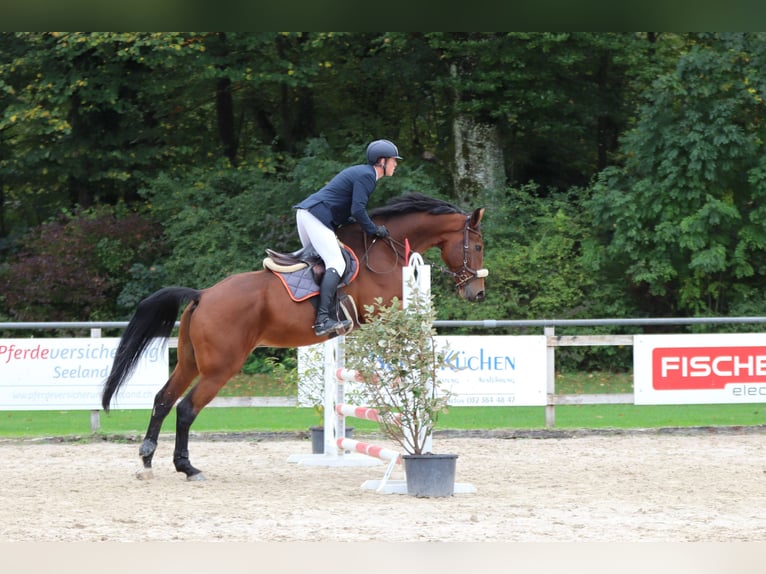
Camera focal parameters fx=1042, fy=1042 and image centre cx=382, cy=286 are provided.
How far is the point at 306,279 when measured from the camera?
316 inches

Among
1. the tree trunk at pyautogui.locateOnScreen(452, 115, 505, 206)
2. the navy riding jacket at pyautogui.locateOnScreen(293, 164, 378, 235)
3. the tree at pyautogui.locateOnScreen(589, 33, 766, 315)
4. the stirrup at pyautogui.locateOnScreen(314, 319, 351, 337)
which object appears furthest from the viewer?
the tree trunk at pyautogui.locateOnScreen(452, 115, 505, 206)

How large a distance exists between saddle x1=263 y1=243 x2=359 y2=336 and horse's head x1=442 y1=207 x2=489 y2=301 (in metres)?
0.85

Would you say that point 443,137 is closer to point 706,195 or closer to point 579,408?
point 706,195

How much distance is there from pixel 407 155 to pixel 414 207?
12.4 m

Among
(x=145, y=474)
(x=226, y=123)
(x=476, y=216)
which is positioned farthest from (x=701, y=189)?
(x=145, y=474)

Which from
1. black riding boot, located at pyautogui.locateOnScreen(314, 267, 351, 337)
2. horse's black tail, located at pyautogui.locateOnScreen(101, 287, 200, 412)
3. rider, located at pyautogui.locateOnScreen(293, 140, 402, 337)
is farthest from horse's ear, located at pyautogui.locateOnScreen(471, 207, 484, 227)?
horse's black tail, located at pyautogui.locateOnScreen(101, 287, 200, 412)

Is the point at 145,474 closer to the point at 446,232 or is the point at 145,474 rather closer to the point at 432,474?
the point at 432,474

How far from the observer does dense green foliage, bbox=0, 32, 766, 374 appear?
1720cm

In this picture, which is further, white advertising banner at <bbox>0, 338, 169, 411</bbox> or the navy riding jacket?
white advertising banner at <bbox>0, 338, 169, 411</bbox>

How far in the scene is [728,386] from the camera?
11430 millimetres

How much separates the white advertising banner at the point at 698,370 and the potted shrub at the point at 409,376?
189 inches

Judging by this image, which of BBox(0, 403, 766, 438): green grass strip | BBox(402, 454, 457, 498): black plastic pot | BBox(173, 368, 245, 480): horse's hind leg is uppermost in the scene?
BBox(173, 368, 245, 480): horse's hind leg

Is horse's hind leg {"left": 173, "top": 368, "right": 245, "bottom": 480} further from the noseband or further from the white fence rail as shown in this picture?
the white fence rail

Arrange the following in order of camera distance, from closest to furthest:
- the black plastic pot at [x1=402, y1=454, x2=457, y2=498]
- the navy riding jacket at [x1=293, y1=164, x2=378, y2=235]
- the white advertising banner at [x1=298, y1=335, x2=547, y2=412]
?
1. the black plastic pot at [x1=402, y1=454, x2=457, y2=498]
2. the navy riding jacket at [x1=293, y1=164, x2=378, y2=235]
3. the white advertising banner at [x1=298, y1=335, x2=547, y2=412]
